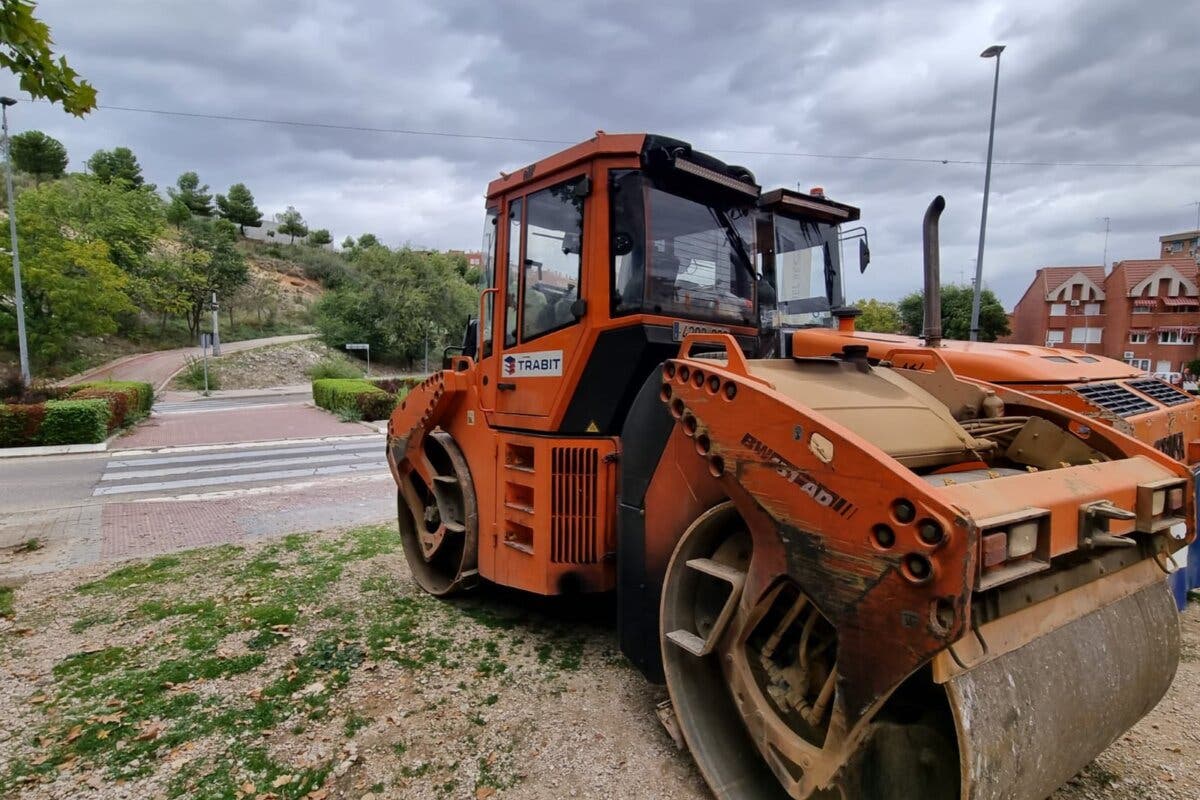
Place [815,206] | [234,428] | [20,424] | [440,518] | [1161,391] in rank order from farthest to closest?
[234,428]
[20,424]
[815,206]
[1161,391]
[440,518]

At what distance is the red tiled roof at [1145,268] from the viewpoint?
42.7 meters

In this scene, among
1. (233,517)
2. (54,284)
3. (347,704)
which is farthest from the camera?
(54,284)

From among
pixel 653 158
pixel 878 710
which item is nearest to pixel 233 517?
pixel 653 158

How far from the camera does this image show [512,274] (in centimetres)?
434

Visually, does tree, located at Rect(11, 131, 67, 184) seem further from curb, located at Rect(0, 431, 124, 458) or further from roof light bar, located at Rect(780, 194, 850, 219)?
roof light bar, located at Rect(780, 194, 850, 219)

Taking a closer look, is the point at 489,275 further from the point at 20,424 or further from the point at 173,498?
the point at 20,424

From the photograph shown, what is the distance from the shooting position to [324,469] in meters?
12.4

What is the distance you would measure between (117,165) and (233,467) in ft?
204

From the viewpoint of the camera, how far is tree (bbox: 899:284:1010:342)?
36656mm

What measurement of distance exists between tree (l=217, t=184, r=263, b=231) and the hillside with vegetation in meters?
8.02

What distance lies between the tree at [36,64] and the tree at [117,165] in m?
65.6

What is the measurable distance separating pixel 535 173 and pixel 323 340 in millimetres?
40010

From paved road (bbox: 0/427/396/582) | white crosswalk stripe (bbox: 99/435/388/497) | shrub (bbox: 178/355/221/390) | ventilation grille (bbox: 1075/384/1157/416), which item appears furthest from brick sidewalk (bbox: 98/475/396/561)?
shrub (bbox: 178/355/221/390)

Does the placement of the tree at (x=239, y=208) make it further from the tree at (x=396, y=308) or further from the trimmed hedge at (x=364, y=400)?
the trimmed hedge at (x=364, y=400)
